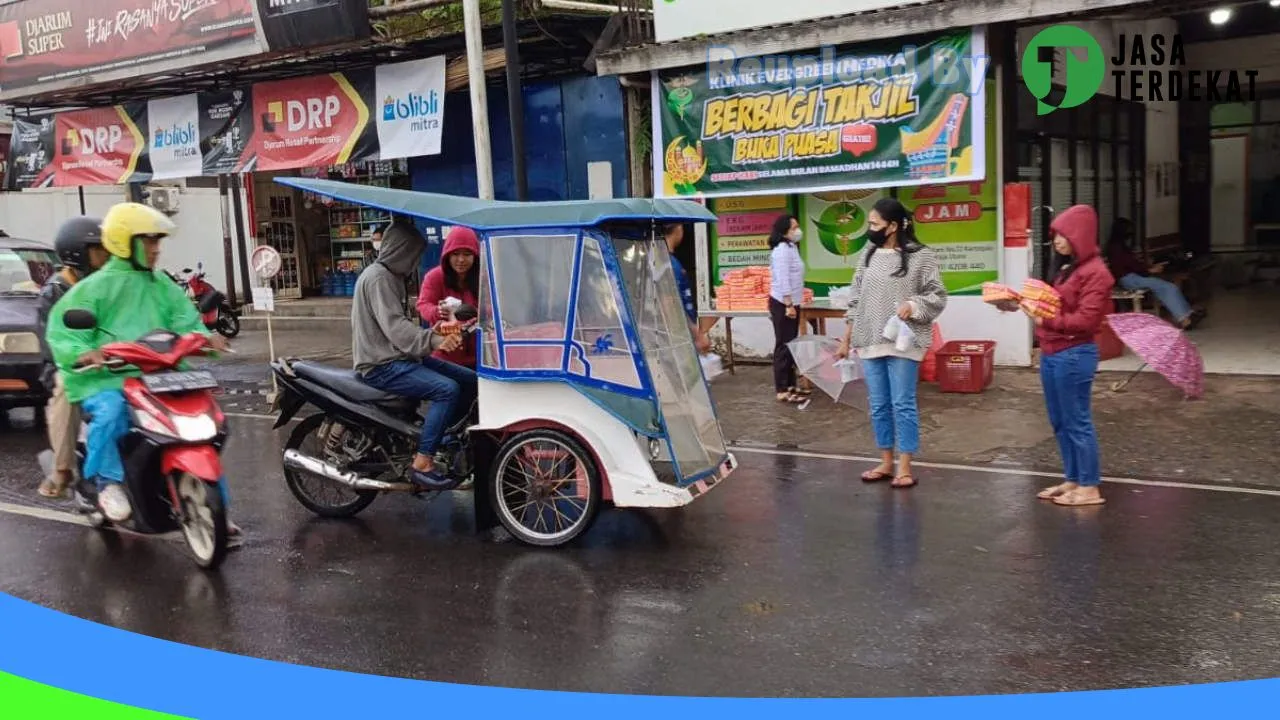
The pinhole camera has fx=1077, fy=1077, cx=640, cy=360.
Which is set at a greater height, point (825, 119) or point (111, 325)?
point (825, 119)

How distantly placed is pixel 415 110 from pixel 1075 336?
412 inches

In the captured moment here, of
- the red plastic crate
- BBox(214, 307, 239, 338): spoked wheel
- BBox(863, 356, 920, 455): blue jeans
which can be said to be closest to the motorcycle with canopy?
BBox(863, 356, 920, 455): blue jeans

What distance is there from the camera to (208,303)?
6215 mm

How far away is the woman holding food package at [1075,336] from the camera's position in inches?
253

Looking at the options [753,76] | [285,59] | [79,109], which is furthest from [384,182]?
[753,76]

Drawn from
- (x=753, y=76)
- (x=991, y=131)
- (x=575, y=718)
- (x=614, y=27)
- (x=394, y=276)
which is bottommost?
(x=575, y=718)

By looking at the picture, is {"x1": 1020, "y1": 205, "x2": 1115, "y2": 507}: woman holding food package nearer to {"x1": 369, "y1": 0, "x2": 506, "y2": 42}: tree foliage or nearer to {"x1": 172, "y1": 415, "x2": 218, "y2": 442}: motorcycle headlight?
{"x1": 172, "y1": 415, "x2": 218, "y2": 442}: motorcycle headlight

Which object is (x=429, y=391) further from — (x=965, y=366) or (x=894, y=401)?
(x=965, y=366)

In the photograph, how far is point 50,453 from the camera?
7113 millimetres

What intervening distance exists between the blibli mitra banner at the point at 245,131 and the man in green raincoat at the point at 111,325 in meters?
8.76

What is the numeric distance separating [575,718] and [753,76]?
945 cm

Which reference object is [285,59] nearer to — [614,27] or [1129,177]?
[614,27]

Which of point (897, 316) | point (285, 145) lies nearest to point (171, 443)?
point (897, 316)

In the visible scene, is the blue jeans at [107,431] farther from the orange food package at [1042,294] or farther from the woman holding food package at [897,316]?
the orange food package at [1042,294]
